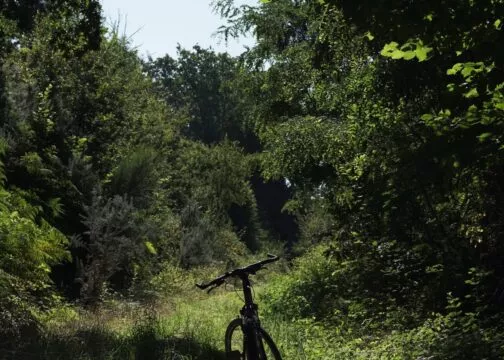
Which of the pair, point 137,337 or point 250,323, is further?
point 137,337

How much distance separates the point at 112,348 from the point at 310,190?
9.87 metres

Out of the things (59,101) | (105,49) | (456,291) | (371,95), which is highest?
(105,49)

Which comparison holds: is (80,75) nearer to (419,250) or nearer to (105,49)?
(105,49)

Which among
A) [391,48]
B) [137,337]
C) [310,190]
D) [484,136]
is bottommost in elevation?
[137,337]

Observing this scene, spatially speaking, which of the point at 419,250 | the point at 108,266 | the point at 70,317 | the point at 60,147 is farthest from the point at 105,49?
the point at 419,250

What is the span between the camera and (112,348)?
6906mm

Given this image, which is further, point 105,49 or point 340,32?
point 105,49

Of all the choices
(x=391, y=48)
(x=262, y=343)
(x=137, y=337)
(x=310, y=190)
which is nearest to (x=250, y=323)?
(x=262, y=343)

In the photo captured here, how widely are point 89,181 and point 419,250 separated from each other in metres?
9.00

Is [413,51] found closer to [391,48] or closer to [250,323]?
[391,48]

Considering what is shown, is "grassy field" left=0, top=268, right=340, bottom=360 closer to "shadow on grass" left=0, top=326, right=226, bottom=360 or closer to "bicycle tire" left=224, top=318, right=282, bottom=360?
"shadow on grass" left=0, top=326, right=226, bottom=360

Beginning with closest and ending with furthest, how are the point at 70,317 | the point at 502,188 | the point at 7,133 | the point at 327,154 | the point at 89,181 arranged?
the point at 502,188 → the point at 70,317 → the point at 327,154 → the point at 7,133 → the point at 89,181

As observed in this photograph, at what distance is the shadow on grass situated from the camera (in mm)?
6582

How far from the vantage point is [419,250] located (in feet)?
28.8
